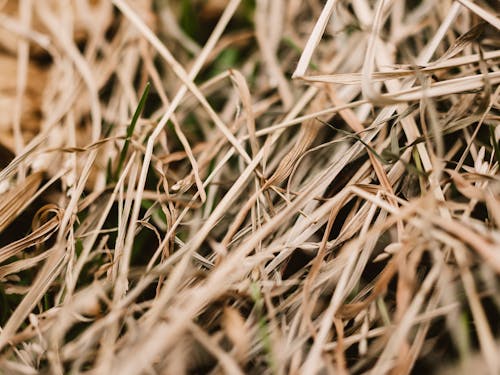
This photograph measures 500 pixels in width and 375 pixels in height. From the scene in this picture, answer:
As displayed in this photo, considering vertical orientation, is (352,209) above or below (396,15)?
below

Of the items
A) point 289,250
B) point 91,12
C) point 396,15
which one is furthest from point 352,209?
point 91,12

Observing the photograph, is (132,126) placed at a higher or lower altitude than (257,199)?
higher

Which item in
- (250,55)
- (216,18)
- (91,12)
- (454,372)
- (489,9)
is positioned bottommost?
(454,372)

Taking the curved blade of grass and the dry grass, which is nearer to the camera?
the dry grass

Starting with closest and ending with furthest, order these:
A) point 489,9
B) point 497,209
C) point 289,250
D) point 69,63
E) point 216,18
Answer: point 497,209
point 289,250
point 489,9
point 69,63
point 216,18

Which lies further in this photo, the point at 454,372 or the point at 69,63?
the point at 69,63

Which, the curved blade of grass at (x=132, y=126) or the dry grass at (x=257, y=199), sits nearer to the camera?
the dry grass at (x=257, y=199)

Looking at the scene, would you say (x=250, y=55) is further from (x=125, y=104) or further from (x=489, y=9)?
(x=489, y=9)

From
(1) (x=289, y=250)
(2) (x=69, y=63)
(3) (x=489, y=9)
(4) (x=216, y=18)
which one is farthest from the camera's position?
(4) (x=216, y=18)
